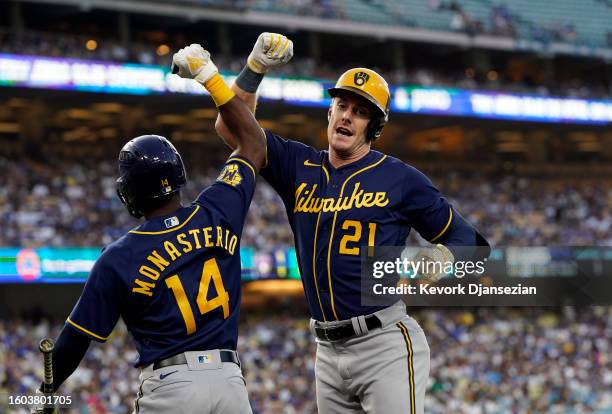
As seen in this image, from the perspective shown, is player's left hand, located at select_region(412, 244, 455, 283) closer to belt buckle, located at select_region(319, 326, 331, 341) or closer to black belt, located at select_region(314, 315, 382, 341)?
black belt, located at select_region(314, 315, 382, 341)

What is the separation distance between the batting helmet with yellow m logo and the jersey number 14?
1.20m

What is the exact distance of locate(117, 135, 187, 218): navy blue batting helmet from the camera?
407 cm

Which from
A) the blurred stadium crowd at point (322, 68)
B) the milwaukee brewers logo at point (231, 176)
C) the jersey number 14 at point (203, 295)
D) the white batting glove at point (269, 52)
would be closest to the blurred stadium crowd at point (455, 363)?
the blurred stadium crowd at point (322, 68)

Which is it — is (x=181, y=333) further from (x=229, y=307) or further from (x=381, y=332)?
(x=381, y=332)

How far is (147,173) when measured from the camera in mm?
4059

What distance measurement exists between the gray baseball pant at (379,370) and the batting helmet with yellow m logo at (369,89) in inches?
34.9

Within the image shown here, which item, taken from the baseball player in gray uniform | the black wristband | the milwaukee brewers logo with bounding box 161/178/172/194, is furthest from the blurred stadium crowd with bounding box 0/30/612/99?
the milwaukee brewers logo with bounding box 161/178/172/194

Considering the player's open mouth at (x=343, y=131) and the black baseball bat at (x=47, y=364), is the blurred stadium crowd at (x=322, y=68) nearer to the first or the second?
the player's open mouth at (x=343, y=131)

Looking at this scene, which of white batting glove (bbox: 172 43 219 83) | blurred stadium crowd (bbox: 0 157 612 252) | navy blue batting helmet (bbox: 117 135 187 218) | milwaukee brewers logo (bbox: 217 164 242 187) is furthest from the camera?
blurred stadium crowd (bbox: 0 157 612 252)

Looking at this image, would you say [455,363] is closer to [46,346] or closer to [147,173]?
[147,173]

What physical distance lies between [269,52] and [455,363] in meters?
16.8

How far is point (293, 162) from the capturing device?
488 cm

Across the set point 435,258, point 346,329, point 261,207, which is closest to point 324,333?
point 346,329

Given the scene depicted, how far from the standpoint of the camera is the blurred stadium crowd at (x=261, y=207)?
19.9 metres
